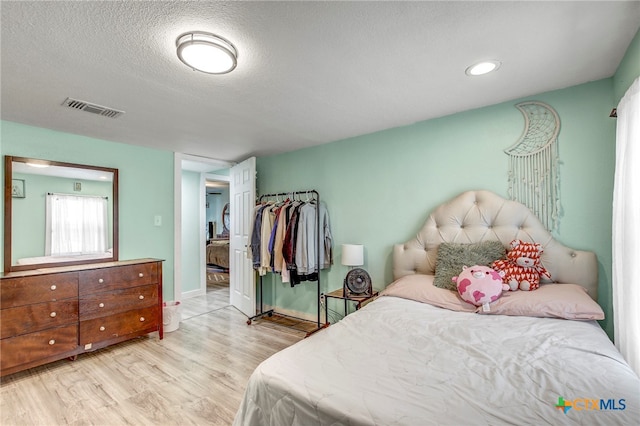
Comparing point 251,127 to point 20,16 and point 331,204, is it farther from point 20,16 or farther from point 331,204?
point 20,16

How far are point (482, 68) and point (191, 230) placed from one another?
5.02 meters

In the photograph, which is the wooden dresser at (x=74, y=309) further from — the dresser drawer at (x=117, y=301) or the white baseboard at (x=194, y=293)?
the white baseboard at (x=194, y=293)

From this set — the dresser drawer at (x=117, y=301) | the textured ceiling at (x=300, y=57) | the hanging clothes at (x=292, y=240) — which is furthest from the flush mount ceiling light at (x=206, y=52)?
the dresser drawer at (x=117, y=301)

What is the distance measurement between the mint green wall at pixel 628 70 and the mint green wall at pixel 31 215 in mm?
4709

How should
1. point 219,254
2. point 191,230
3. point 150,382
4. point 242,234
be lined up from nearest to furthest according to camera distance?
point 150,382 → point 242,234 → point 191,230 → point 219,254

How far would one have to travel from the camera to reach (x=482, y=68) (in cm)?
187

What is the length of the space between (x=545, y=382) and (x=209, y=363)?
8.49ft

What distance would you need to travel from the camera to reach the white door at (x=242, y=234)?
399 cm

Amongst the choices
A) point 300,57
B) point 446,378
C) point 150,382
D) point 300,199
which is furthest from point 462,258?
point 150,382

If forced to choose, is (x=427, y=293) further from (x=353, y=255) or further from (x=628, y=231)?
(x=628, y=231)

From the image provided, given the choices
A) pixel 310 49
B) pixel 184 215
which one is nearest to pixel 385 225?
pixel 310 49

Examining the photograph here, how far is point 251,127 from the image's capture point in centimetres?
294

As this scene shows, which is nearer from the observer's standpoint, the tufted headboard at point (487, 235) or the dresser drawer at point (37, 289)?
the tufted headboard at point (487, 235)

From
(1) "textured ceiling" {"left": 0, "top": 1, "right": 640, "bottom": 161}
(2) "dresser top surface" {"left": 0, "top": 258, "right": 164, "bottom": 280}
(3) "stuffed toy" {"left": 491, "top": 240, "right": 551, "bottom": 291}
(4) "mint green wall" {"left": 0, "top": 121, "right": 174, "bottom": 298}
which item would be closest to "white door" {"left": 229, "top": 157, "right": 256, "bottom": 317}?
(4) "mint green wall" {"left": 0, "top": 121, "right": 174, "bottom": 298}
